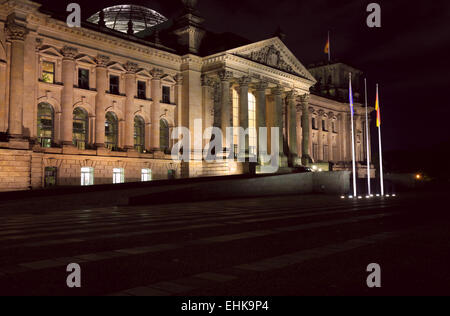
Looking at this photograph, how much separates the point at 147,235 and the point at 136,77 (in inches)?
1514

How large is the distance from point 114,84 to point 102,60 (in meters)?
3.07

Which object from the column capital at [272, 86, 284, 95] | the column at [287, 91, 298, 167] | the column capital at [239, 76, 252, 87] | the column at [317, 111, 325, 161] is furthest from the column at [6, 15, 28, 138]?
the column at [317, 111, 325, 161]

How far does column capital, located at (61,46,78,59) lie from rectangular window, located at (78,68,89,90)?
5.89 ft

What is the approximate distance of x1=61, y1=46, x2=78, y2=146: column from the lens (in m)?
40.5

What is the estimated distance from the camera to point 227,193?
34.5 meters

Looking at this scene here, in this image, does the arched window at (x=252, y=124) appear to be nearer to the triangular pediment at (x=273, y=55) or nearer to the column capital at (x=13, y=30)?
the triangular pediment at (x=273, y=55)

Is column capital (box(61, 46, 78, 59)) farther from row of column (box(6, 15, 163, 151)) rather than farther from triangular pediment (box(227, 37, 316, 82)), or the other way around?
triangular pediment (box(227, 37, 316, 82))

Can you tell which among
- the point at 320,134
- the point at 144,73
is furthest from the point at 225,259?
the point at 320,134

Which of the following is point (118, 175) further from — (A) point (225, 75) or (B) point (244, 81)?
(B) point (244, 81)

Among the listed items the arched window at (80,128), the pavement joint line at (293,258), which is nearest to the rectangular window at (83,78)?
the arched window at (80,128)

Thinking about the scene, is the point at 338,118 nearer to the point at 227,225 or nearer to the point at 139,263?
the point at 227,225

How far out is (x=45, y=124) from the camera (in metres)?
40.0

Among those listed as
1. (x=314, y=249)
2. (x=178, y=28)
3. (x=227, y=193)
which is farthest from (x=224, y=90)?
(x=314, y=249)

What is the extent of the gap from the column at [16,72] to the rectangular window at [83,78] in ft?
22.6
